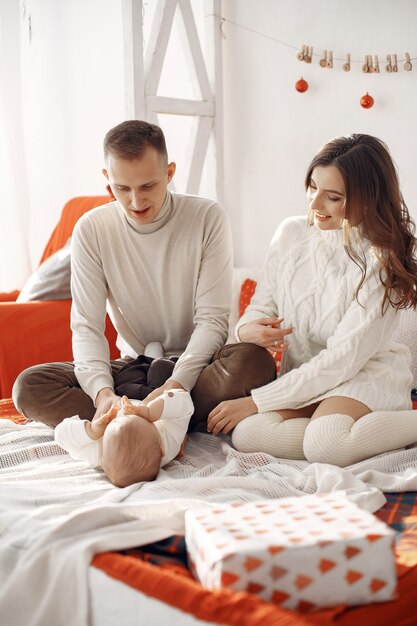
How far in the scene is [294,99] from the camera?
2787mm

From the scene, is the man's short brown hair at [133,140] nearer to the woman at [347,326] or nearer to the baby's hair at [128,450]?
the woman at [347,326]

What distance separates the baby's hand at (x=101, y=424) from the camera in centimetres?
156

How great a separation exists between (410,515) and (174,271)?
0.91m

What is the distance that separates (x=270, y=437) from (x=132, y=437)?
0.39 metres

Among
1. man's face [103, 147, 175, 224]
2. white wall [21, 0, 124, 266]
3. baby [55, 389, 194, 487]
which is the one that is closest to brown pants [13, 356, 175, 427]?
baby [55, 389, 194, 487]

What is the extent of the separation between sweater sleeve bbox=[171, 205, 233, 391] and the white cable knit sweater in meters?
0.07

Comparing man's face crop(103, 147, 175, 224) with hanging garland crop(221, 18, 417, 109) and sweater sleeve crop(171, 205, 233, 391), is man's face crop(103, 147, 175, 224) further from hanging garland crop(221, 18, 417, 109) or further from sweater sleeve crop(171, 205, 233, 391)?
hanging garland crop(221, 18, 417, 109)

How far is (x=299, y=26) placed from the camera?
2725 millimetres

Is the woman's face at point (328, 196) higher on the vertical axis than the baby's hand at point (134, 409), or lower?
higher

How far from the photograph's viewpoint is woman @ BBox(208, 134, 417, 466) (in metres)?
1.73

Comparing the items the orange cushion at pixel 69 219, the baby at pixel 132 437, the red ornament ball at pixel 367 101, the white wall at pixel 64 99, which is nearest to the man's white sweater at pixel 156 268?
the baby at pixel 132 437

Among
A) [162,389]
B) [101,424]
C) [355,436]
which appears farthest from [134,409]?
[355,436]

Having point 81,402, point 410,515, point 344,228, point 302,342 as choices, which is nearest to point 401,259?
point 344,228

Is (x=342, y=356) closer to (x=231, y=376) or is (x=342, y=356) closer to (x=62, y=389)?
(x=231, y=376)
